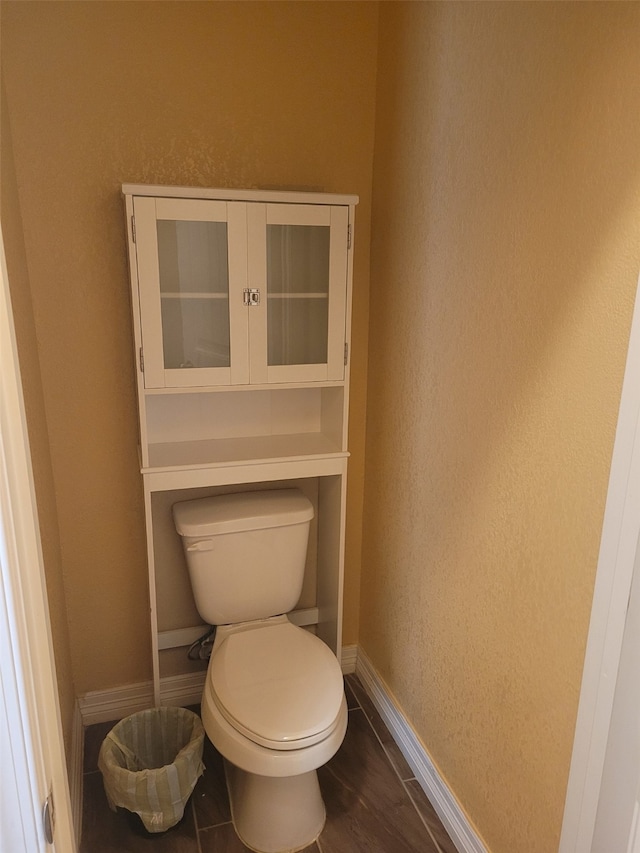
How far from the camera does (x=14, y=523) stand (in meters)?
0.66

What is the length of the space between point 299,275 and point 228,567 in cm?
92

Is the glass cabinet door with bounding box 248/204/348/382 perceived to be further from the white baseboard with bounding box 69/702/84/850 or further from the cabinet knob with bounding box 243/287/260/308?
the white baseboard with bounding box 69/702/84/850

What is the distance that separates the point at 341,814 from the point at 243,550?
0.81m

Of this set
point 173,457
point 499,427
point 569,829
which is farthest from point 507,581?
point 173,457

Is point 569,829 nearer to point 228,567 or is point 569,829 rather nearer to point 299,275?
point 228,567

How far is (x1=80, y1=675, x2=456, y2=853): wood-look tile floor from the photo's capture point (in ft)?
5.50

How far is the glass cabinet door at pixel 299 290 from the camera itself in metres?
1.73

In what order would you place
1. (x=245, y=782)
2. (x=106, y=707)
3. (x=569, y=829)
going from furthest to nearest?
(x=106, y=707)
(x=245, y=782)
(x=569, y=829)

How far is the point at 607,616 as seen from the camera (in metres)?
1.06

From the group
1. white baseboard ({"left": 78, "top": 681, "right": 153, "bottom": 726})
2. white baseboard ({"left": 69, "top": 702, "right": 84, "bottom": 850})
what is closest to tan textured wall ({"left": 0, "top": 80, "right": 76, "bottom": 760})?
white baseboard ({"left": 69, "top": 702, "right": 84, "bottom": 850})

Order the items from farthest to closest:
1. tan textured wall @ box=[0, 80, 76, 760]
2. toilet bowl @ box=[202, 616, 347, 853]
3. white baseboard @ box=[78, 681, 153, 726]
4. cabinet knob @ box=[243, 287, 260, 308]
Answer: white baseboard @ box=[78, 681, 153, 726] < cabinet knob @ box=[243, 287, 260, 308] < toilet bowl @ box=[202, 616, 347, 853] < tan textured wall @ box=[0, 80, 76, 760]

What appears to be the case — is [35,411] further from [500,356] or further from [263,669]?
[500,356]

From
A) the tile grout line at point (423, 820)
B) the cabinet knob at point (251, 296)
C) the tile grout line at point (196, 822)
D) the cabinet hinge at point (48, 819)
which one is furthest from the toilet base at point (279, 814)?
the cabinet knob at point (251, 296)

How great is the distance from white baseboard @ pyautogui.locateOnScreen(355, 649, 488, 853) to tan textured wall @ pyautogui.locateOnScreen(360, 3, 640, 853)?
0.06 m
